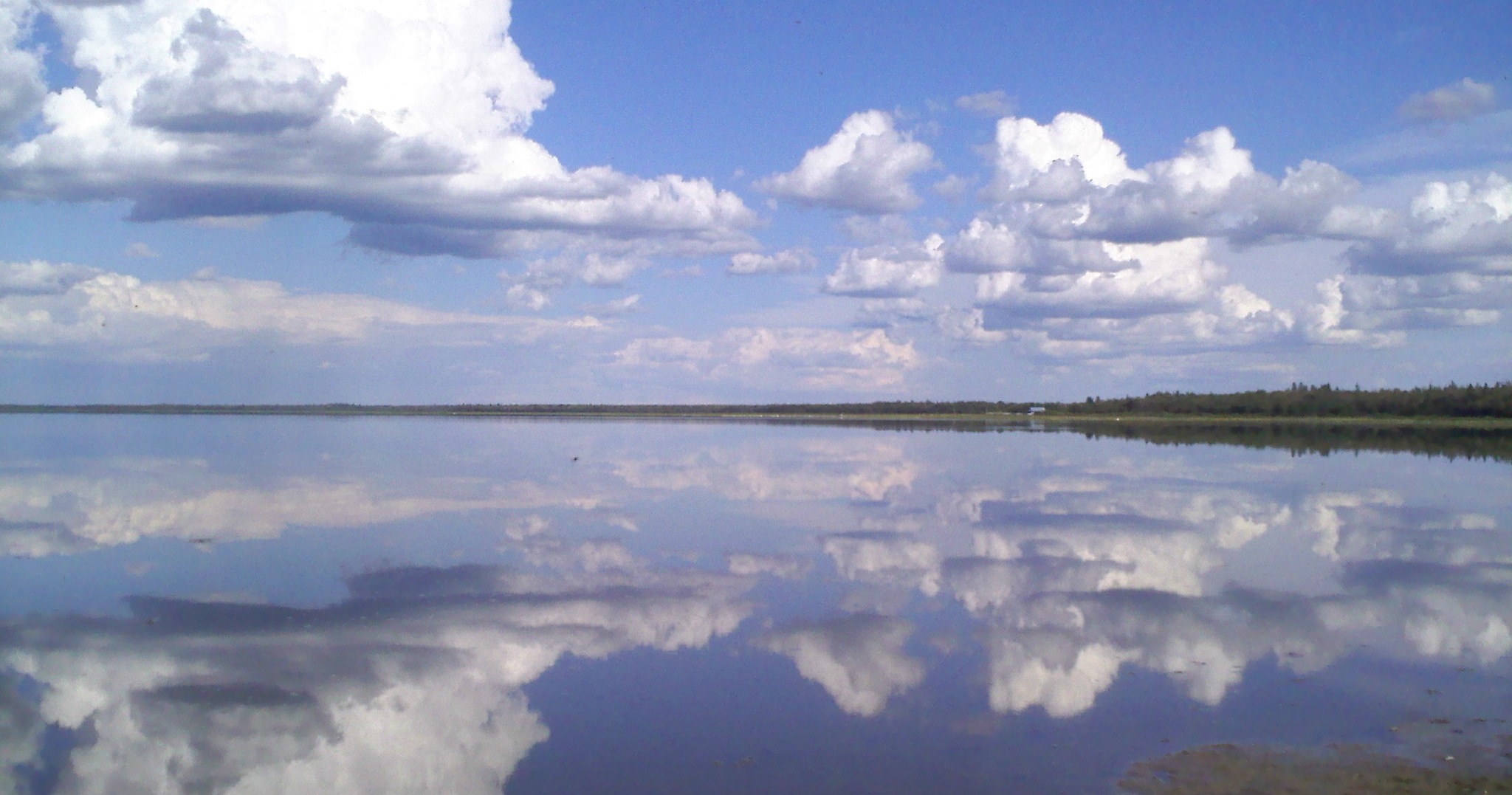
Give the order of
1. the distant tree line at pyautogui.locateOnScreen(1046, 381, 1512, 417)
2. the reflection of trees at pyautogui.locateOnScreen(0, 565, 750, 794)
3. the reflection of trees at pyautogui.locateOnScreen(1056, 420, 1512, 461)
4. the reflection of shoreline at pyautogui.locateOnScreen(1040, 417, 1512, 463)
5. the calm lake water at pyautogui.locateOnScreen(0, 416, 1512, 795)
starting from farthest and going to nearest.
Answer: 1. the distant tree line at pyautogui.locateOnScreen(1046, 381, 1512, 417)
2. the reflection of shoreline at pyautogui.locateOnScreen(1040, 417, 1512, 463)
3. the reflection of trees at pyautogui.locateOnScreen(1056, 420, 1512, 461)
4. the calm lake water at pyautogui.locateOnScreen(0, 416, 1512, 795)
5. the reflection of trees at pyautogui.locateOnScreen(0, 565, 750, 794)

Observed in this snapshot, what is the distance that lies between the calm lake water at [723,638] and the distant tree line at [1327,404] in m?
81.6

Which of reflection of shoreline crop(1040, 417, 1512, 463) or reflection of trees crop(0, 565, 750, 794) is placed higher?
reflection of shoreline crop(1040, 417, 1512, 463)

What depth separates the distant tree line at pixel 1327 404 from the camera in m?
97.3

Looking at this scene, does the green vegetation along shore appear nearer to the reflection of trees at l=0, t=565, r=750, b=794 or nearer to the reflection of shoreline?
the reflection of shoreline

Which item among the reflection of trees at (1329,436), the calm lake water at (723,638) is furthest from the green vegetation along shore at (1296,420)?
the calm lake water at (723,638)

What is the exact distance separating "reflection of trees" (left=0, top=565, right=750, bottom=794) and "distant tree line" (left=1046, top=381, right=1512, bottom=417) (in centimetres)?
10296

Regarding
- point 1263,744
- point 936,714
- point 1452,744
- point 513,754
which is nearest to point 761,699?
point 936,714

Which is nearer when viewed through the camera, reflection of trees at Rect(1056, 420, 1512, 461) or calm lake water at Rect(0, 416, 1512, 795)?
calm lake water at Rect(0, 416, 1512, 795)

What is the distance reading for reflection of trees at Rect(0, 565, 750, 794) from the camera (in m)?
9.34

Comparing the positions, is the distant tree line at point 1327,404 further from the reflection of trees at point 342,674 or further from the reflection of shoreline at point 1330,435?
the reflection of trees at point 342,674

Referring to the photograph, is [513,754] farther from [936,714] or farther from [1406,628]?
[1406,628]

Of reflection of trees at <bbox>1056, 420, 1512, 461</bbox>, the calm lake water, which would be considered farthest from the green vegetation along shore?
the calm lake water

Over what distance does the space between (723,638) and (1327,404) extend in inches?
4620

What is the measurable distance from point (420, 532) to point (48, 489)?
53.1 feet
